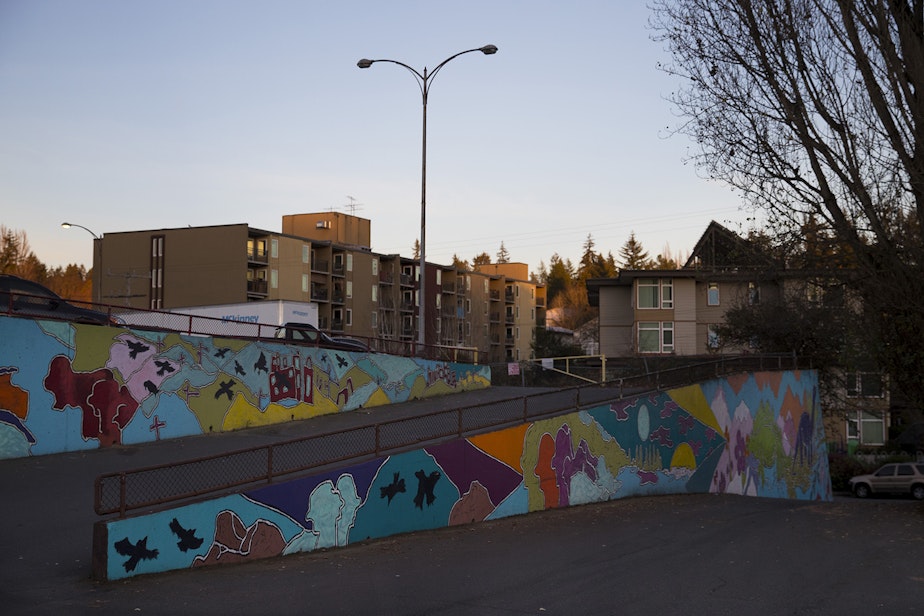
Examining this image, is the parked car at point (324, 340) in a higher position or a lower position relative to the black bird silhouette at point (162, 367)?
higher

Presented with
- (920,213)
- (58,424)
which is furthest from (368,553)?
(920,213)

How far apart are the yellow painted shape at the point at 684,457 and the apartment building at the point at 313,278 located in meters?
33.8

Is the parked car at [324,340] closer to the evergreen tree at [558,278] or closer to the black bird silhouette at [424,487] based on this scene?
the black bird silhouette at [424,487]

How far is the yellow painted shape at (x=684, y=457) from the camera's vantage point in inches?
873

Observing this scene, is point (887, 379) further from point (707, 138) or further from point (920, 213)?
point (707, 138)

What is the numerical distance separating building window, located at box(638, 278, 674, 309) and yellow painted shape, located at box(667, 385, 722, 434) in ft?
110

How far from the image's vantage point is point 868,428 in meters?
54.3

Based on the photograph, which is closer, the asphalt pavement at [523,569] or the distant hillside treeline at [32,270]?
the asphalt pavement at [523,569]

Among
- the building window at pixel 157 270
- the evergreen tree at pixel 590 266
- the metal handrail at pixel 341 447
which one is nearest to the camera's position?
the metal handrail at pixel 341 447

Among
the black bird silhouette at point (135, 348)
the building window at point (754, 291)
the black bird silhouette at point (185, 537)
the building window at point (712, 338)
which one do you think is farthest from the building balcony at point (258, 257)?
the black bird silhouette at point (185, 537)

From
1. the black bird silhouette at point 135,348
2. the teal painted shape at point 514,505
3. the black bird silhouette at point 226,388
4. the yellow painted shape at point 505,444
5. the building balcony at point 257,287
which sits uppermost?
the building balcony at point 257,287

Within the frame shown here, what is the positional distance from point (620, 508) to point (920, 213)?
8003mm

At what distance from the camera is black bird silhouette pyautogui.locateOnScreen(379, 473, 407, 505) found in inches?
546

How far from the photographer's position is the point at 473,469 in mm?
15742
